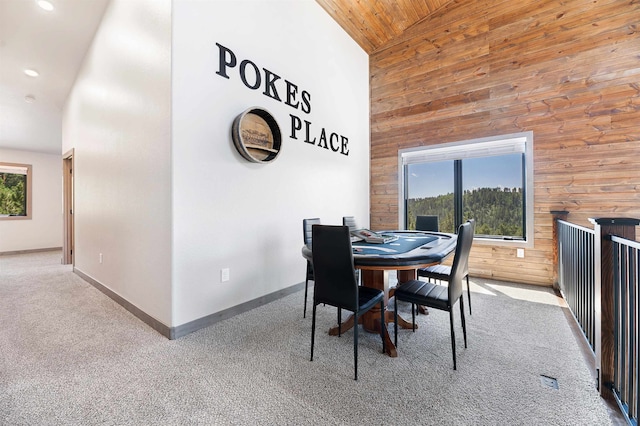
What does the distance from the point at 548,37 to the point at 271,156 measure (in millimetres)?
3953

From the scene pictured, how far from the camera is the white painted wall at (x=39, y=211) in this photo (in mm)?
6496

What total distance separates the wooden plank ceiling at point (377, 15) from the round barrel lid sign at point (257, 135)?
2.35 meters

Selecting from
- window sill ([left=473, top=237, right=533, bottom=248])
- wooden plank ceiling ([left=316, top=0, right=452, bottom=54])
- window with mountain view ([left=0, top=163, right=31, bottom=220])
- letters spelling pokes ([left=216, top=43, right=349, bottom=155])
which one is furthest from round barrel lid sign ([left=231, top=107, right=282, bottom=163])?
window with mountain view ([left=0, top=163, right=31, bottom=220])

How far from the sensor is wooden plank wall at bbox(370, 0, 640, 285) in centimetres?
329

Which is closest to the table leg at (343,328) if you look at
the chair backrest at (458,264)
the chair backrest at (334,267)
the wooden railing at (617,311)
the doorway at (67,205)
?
the chair backrest at (334,267)

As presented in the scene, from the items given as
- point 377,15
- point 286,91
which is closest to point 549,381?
point 286,91

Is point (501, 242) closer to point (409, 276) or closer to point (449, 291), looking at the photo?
point (409, 276)

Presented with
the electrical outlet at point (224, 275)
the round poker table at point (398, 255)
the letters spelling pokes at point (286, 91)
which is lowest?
the electrical outlet at point (224, 275)

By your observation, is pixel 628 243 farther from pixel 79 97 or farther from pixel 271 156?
pixel 79 97

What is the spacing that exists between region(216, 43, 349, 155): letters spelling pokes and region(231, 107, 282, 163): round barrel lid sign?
0.33m

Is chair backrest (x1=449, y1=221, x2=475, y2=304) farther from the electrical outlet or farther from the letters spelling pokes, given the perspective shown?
the letters spelling pokes

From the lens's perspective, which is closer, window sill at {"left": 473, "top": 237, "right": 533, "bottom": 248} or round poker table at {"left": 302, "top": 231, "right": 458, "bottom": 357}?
round poker table at {"left": 302, "top": 231, "right": 458, "bottom": 357}

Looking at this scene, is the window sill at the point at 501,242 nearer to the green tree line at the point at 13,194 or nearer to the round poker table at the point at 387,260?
the round poker table at the point at 387,260

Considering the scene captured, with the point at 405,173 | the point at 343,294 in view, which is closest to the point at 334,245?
the point at 343,294
